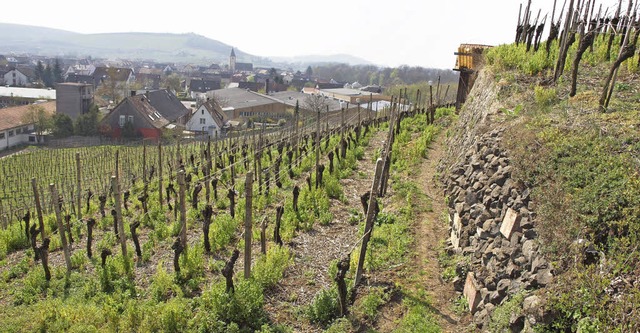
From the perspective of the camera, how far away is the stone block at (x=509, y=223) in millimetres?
7234

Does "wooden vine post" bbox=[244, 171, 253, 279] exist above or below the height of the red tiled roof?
above

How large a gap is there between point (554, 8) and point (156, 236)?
13.8 metres

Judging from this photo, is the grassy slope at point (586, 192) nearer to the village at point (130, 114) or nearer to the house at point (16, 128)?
the village at point (130, 114)

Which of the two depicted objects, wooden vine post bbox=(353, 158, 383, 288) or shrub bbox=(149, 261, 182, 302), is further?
shrub bbox=(149, 261, 182, 302)

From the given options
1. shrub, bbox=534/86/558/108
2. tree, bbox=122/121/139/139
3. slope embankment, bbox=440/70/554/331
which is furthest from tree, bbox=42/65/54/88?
shrub, bbox=534/86/558/108

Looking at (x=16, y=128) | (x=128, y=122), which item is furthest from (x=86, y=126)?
(x=16, y=128)

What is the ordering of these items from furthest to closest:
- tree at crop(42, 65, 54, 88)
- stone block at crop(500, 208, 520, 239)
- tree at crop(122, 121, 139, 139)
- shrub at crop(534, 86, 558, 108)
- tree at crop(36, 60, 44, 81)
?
tree at crop(42, 65, 54, 88) → tree at crop(36, 60, 44, 81) → tree at crop(122, 121, 139, 139) → shrub at crop(534, 86, 558, 108) → stone block at crop(500, 208, 520, 239)

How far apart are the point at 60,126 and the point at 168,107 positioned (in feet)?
46.7

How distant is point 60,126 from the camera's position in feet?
139

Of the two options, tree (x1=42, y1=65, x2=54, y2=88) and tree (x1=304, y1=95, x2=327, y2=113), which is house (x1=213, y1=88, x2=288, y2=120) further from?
tree (x1=42, y1=65, x2=54, y2=88)

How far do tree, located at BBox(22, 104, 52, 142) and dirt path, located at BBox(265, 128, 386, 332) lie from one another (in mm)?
37967

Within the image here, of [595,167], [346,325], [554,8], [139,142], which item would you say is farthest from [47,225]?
[139,142]

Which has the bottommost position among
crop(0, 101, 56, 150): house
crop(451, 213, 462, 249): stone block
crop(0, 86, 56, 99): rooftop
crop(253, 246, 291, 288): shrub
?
crop(0, 101, 56, 150): house

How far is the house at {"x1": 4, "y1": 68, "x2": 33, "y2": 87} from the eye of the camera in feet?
292
